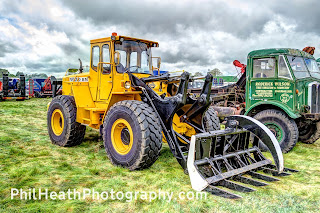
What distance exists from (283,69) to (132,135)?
16.3 feet

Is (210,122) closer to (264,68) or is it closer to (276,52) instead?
(264,68)

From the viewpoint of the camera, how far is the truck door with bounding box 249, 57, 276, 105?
748cm

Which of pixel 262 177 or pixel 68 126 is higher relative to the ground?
pixel 68 126

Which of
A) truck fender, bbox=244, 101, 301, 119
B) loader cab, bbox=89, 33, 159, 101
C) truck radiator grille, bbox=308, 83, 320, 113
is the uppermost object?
loader cab, bbox=89, 33, 159, 101

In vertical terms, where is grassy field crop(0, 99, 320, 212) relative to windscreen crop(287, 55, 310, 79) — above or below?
below

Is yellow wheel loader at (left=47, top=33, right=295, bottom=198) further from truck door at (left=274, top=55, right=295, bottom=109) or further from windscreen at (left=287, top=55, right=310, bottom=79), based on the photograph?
windscreen at (left=287, top=55, right=310, bottom=79)

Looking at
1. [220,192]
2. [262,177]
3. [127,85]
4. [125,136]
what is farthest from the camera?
[127,85]

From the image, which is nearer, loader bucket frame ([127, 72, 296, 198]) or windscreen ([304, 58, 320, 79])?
loader bucket frame ([127, 72, 296, 198])

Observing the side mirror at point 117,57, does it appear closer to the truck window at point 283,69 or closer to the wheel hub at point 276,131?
the wheel hub at point 276,131

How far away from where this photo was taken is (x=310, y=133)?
7980mm

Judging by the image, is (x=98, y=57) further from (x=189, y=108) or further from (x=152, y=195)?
(x=152, y=195)

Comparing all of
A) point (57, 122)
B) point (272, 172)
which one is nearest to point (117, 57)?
point (57, 122)

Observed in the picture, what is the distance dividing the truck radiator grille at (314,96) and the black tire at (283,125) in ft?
3.03

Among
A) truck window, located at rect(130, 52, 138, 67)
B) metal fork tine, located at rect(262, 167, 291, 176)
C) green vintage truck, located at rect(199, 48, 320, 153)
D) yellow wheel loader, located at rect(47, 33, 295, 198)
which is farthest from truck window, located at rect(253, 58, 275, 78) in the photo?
truck window, located at rect(130, 52, 138, 67)
